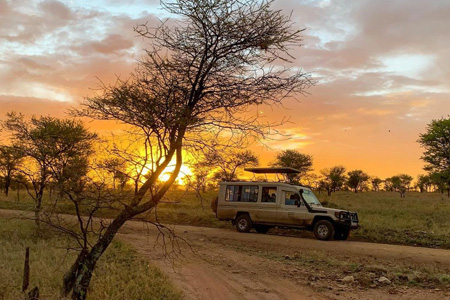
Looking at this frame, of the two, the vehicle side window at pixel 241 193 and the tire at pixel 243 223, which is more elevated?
the vehicle side window at pixel 241 193

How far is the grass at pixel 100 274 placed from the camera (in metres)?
7.12

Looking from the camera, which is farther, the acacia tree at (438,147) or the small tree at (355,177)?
the small tree at (355,177)

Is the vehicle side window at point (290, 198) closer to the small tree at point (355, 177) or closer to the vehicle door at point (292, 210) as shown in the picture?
the vehicle door at point (292, 210)

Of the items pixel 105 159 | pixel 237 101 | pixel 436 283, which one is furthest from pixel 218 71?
pixel 436 283

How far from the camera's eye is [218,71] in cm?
703

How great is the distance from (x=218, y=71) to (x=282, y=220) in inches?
410

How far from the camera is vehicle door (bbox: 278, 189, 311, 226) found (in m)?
15.5

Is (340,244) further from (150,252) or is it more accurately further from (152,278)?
(152,278)

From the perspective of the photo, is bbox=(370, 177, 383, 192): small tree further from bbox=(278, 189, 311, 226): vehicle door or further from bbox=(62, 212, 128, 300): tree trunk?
bbox=(62, 212, 128, 300): tree trunk

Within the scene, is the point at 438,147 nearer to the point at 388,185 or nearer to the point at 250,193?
the point at 250,193

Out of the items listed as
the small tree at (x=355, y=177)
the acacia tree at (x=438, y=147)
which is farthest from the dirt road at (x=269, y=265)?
the small tree at (x=355, y=177)

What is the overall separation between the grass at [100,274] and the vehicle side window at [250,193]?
649 cm

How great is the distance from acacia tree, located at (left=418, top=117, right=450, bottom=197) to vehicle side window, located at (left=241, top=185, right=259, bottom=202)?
2191cm

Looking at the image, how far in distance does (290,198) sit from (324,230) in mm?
2005
